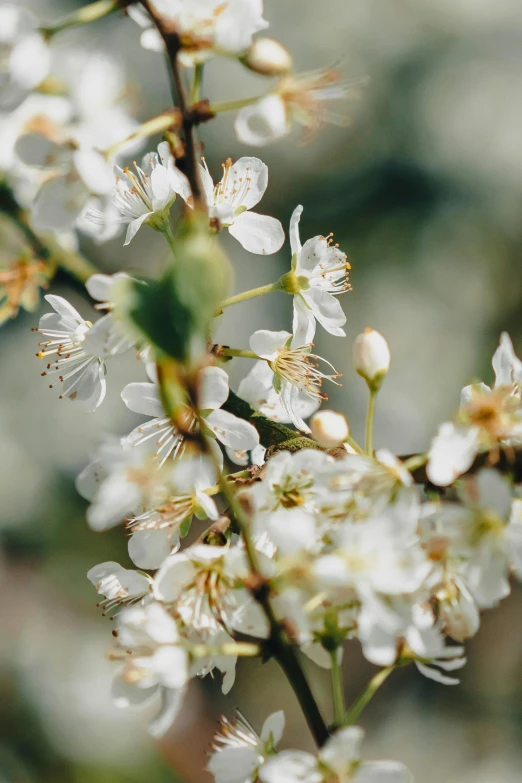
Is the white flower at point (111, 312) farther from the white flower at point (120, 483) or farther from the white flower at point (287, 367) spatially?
the white flower at point (287, 367)

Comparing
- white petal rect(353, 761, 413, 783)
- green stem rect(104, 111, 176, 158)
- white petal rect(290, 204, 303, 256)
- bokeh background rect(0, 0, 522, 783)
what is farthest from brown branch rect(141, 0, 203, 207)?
bokeh background rect(0, 0, 522, 783)

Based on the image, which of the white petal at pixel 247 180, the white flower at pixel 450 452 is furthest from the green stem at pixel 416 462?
the white petal at pixel 247 180

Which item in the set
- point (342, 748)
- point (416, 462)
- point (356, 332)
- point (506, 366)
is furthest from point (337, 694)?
point (356, 332)

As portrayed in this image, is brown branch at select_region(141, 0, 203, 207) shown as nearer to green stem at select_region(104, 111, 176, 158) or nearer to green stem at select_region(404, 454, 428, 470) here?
green stem at select_region(104, 111, 176, 158)

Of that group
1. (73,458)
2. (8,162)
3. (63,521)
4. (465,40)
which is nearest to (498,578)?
(8,162)

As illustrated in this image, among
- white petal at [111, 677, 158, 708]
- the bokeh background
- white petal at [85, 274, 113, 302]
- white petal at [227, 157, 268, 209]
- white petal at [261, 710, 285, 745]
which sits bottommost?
the bokeh background

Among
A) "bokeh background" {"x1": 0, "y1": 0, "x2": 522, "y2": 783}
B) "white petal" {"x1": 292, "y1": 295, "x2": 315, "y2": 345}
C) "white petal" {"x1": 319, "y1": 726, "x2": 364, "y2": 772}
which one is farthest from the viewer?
"bokeh background" {"x1": 0, "y1": 0, "x2": 522, "y2": 783}

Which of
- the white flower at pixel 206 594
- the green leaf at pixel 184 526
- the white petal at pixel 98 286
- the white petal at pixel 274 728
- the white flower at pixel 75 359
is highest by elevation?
the white petal at pixel 98 286
